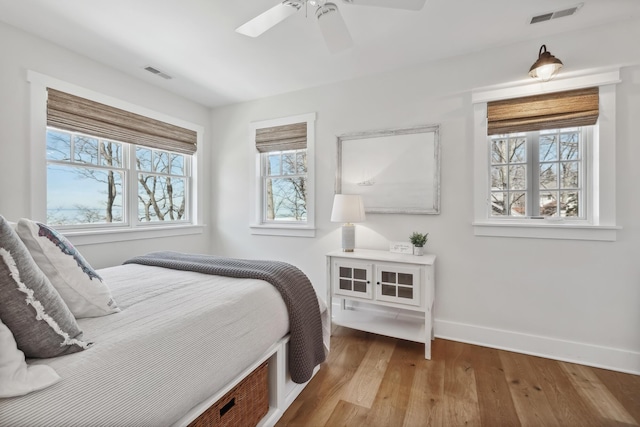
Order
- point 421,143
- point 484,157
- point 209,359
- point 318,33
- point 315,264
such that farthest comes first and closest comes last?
point 315,264, point 421,143, point 484,157, point 318,33, point 209,359

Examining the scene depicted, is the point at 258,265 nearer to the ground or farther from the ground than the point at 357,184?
nearer to the ground

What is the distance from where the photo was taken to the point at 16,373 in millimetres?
751

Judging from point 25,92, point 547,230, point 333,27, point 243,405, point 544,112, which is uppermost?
point 333,27

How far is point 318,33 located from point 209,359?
7.63ft

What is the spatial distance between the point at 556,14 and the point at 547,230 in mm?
1582

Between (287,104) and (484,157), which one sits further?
(287,104)

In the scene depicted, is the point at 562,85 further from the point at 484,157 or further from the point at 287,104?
the point at 287,104

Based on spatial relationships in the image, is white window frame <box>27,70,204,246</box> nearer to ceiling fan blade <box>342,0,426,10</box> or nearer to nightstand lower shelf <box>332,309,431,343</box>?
nightstand lower shelf <box>332,309,431,343</box>

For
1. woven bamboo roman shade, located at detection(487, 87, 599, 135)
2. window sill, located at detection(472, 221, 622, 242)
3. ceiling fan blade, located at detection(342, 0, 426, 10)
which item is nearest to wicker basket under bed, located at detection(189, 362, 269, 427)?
ceiling fan blade, located at detection(342, 0, 426, 10)

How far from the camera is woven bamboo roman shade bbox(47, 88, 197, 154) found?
2.39 metres

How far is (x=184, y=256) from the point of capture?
7.47 feet

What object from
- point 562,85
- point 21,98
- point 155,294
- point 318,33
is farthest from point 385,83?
point 21,98

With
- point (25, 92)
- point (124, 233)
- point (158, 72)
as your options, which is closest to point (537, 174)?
point (158, 72)

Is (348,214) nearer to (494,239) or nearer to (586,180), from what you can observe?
(494,239)
